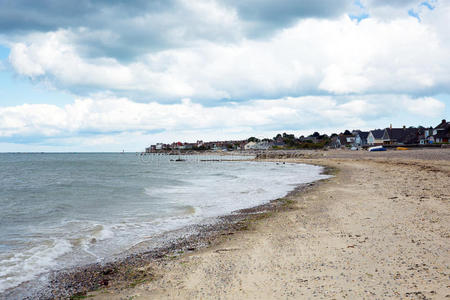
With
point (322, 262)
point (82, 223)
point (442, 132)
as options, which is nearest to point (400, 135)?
point (442, 132)

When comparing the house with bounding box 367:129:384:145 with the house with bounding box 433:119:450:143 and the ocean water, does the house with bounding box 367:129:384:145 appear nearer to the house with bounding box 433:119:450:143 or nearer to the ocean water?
the house with bounding box 433:119:450:143

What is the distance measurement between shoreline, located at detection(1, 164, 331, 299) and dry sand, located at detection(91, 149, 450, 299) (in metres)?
0.33

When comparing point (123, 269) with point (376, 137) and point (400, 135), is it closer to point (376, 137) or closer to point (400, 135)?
point (400, 135)

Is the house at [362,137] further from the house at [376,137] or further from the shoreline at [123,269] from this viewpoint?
the shoreline at [123,269]

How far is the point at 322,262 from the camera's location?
5.93 metres

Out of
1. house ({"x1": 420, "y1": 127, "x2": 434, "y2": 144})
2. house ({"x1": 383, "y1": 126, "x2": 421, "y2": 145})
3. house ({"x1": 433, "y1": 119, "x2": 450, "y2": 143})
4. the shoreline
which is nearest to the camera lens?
the shoreline

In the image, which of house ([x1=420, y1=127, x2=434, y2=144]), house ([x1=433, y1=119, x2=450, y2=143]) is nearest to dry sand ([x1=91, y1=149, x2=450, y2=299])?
house ([x1=433, y1=119, x2=450, y2=143])

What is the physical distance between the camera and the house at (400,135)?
7989cm

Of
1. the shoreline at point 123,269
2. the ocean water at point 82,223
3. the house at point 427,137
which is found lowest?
the ocean water at point 82,223

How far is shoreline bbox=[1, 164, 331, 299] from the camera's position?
583 cm

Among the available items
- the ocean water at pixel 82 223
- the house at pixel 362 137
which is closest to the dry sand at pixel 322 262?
the ocean water at pixel 82 223

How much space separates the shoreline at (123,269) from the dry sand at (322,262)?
332mm

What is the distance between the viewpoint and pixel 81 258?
26.1 ft

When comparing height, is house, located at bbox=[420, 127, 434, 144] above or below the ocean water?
above
